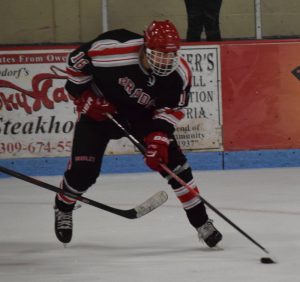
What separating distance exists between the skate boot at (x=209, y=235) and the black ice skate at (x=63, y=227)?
0.61m

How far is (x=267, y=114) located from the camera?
7.44 m

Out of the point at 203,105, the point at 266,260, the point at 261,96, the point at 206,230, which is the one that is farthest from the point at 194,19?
the point at 266,260

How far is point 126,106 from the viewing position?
4.38 metres

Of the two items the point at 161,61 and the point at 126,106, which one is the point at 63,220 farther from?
the point at 161,61

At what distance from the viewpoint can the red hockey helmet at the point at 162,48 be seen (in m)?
4.00

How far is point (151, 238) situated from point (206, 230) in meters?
0.40

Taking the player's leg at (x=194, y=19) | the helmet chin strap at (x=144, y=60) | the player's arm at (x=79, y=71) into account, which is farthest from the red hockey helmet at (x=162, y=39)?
the player's leg at (x=194, y=19)

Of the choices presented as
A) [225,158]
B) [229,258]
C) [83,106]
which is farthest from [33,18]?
[229,258]

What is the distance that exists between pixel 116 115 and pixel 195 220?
0.60 meters

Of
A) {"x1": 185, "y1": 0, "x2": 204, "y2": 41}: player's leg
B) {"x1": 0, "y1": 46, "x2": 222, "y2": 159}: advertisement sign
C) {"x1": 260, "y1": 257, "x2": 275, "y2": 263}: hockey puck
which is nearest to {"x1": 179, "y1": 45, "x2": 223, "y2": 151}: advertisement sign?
{"x1": 0, "y1": 46, "x2": 222, "y2": 159}: advertisement sign

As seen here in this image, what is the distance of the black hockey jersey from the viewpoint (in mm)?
4219

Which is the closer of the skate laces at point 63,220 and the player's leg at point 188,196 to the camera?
the player's leg at point 188,196

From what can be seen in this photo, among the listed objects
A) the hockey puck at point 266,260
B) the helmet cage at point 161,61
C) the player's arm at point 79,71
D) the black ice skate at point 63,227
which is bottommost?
the black ice skate at point 63,227

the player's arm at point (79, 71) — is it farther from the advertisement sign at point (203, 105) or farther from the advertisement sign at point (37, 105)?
the advertisement sign at point (203, 105)
